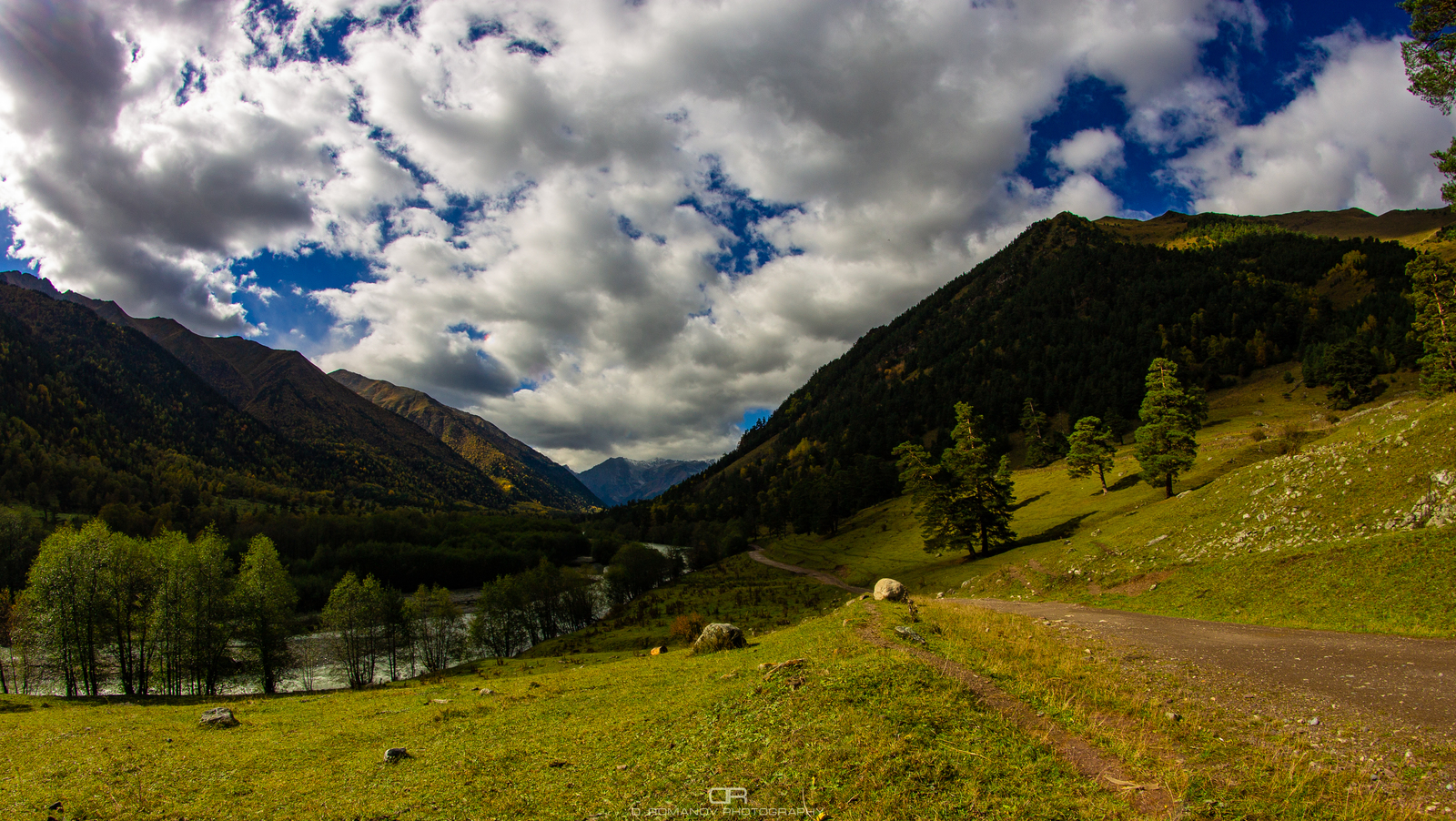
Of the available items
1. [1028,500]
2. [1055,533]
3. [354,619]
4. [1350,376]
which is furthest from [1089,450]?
[354,619]

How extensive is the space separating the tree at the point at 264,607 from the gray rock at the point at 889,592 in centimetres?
5655

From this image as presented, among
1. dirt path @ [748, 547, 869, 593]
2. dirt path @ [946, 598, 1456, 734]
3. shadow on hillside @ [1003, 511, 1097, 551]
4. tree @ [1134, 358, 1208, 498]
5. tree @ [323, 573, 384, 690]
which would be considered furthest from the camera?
dirt path @ [748, 547, 869, 593]

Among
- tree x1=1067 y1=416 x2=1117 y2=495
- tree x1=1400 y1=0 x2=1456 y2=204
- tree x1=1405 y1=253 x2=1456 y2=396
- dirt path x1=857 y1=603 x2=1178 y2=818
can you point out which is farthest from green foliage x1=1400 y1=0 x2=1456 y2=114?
tree x1=1405 y1=253 x2=1456 y2=396

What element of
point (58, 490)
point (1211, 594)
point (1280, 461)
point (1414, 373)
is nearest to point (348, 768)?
point (1211, 594)

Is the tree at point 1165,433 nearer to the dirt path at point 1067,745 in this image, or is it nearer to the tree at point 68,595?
the dirt path at point 1067,745

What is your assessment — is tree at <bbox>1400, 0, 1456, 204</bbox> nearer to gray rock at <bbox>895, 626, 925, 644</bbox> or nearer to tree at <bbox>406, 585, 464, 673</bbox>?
gray rock at <bbox>895, 626, 925, 644</bbox>

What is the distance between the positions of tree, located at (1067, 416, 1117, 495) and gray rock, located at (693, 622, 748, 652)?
57.1m

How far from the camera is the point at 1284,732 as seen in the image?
11.5m

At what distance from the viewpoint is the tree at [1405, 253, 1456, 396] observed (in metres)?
60.1

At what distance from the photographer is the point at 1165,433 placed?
5072cm

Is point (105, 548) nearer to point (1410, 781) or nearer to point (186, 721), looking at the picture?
point (186, 721)

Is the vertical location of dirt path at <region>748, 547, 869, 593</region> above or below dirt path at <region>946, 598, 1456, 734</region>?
below

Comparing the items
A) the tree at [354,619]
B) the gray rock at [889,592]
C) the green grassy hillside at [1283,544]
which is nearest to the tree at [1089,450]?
the green grassy hillside at [1283,544]

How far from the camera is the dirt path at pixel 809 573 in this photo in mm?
70213
